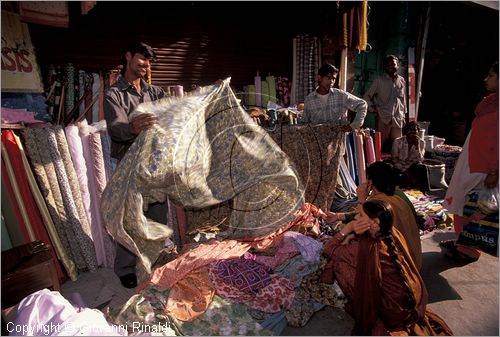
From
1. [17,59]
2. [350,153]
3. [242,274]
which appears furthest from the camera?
[350,153]

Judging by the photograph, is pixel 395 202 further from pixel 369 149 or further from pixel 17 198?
pixel 17 198

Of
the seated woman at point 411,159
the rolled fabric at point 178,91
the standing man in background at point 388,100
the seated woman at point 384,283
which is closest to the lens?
the seated woman at point 384,283

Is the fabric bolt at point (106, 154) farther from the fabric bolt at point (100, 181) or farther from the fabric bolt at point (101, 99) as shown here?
the fabric bolt at point (101, 99)

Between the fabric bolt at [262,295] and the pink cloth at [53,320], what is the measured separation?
71 cm

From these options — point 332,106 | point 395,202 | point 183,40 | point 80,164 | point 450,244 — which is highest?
point 183,40

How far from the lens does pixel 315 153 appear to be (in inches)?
163

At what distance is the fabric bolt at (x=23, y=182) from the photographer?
2816mm

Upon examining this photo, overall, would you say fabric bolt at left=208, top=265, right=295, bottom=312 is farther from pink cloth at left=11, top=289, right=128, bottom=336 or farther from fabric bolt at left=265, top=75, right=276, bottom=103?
fabric bolt at left=265, top=75, right=276, bottom=103

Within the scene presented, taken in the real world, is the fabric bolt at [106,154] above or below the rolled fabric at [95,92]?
below

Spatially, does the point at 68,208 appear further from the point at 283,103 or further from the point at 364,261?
the point at 283,103

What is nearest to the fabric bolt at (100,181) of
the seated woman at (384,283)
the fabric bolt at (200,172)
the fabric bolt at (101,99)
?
the fabric bolt at (200,172)

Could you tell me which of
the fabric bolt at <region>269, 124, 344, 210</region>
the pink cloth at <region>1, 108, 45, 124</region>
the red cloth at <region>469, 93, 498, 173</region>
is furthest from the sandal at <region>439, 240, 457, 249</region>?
the pink cloth at <region>1, 108, 45, 124</region>

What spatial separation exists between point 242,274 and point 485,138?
2.34m

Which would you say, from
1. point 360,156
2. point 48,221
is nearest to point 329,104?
point 360,156
